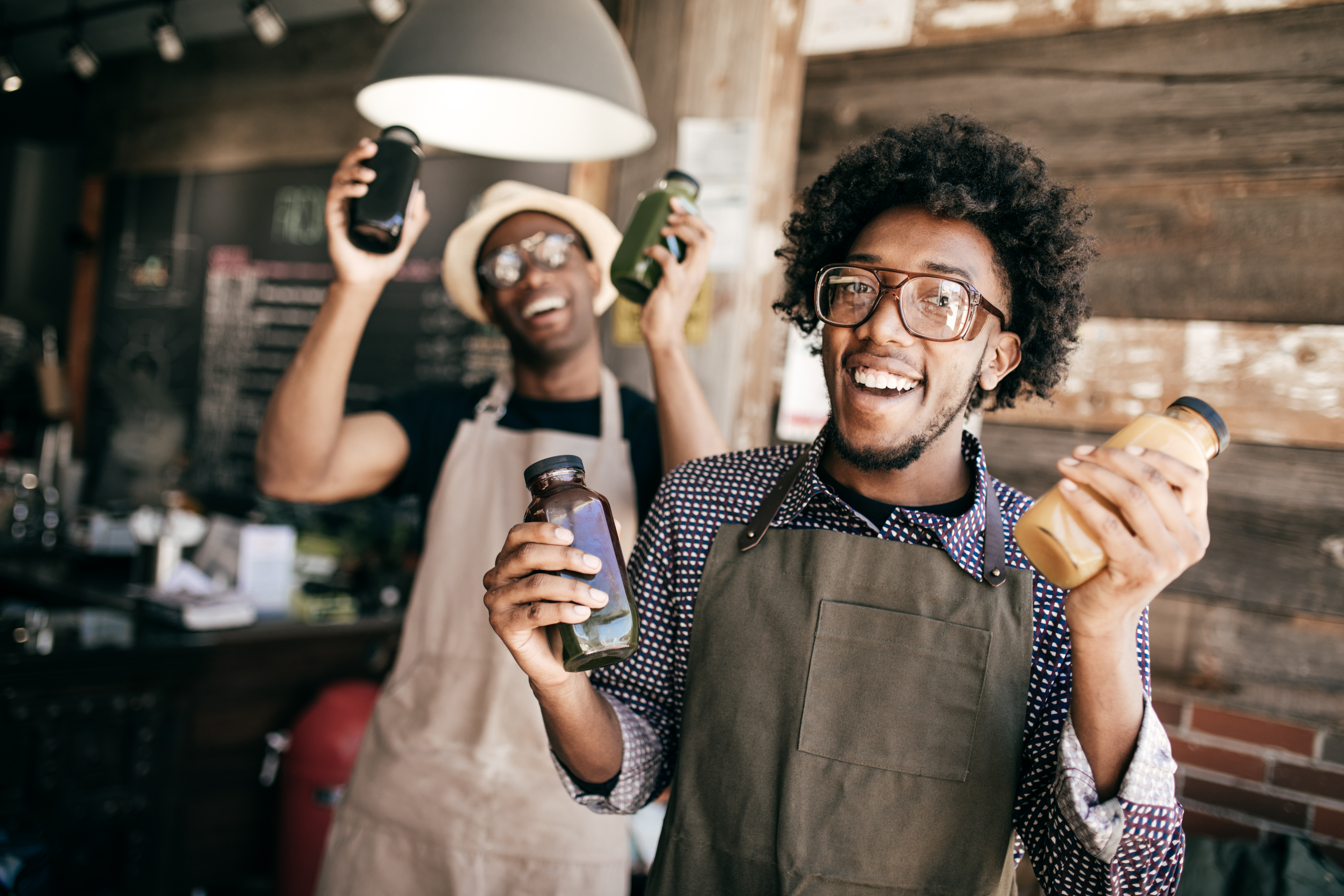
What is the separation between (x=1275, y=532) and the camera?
1949 millimetres

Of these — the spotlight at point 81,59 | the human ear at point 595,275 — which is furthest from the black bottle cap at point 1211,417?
the spotlight at point 81,59

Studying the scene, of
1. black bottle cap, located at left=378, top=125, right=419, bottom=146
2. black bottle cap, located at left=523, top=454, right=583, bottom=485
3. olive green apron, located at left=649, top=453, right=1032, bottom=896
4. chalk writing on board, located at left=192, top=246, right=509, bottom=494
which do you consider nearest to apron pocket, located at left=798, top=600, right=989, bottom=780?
olive green apron, located at left=649, top=453, right=1032, bottom=896

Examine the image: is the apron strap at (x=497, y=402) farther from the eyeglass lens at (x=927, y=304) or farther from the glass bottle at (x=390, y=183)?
the eyeglass lens at (x=927, y=304)

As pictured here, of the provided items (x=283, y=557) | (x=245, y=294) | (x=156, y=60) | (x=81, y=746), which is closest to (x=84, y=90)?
(x=156, y=60)

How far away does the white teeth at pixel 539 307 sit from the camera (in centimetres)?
173

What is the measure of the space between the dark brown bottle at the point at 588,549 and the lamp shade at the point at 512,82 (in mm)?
815

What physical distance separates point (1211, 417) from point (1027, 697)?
1.25 feet

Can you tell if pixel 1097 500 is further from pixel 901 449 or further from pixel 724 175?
pixel 724 175

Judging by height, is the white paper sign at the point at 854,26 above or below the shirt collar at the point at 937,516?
above

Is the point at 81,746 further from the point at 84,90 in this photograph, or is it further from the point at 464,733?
the point at 84,90

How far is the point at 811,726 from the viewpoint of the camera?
3.64ft

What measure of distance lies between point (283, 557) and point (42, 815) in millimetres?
982

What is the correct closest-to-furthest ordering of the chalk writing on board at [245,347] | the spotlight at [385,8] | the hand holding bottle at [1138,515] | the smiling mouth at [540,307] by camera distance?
the hand holding bottle at [1138,515], the smiling mouth at [540,307], the spotlight at [385,8], the chalk writing on board at [245,347]

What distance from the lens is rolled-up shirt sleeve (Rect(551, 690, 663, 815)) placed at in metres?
1.19
